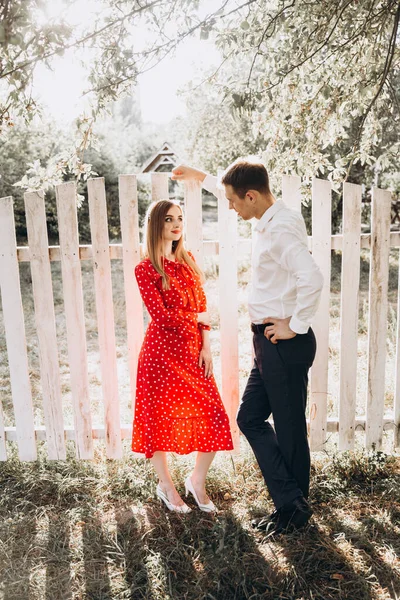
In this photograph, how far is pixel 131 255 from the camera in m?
3.39

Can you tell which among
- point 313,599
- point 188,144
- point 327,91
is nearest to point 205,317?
point 313,599

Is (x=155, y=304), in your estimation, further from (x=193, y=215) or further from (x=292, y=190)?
(x=292, y=190)

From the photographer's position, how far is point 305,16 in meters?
3.70

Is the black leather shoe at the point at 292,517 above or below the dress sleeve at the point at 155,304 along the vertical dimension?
below

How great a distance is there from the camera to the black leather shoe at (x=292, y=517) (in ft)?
9.58

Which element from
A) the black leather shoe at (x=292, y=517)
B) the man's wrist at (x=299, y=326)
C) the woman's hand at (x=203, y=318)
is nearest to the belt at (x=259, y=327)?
the man's wrist at (x=299, y=326)

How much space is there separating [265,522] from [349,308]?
56.5 inches

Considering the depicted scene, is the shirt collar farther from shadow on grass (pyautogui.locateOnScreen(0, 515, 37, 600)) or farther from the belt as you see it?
shadow on grass (pyautogui.locateOnScreen(0, 515, 37, 600))

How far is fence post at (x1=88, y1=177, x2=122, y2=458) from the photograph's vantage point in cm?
329

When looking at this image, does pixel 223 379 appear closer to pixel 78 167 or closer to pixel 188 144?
pixel 78 167

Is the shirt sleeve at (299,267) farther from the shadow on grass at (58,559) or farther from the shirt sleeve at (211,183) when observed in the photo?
the shadow on grass at (58,559)

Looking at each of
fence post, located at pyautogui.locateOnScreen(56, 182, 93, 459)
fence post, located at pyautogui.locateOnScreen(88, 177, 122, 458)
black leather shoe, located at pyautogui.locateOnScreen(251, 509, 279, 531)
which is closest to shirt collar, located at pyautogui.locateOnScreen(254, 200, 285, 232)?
fence post, located at pyautogui.locateOnScreen(88, 177, 122, 458)

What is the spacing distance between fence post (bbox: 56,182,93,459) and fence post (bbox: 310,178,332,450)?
1534mm

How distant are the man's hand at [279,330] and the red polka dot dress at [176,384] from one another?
58 cm
